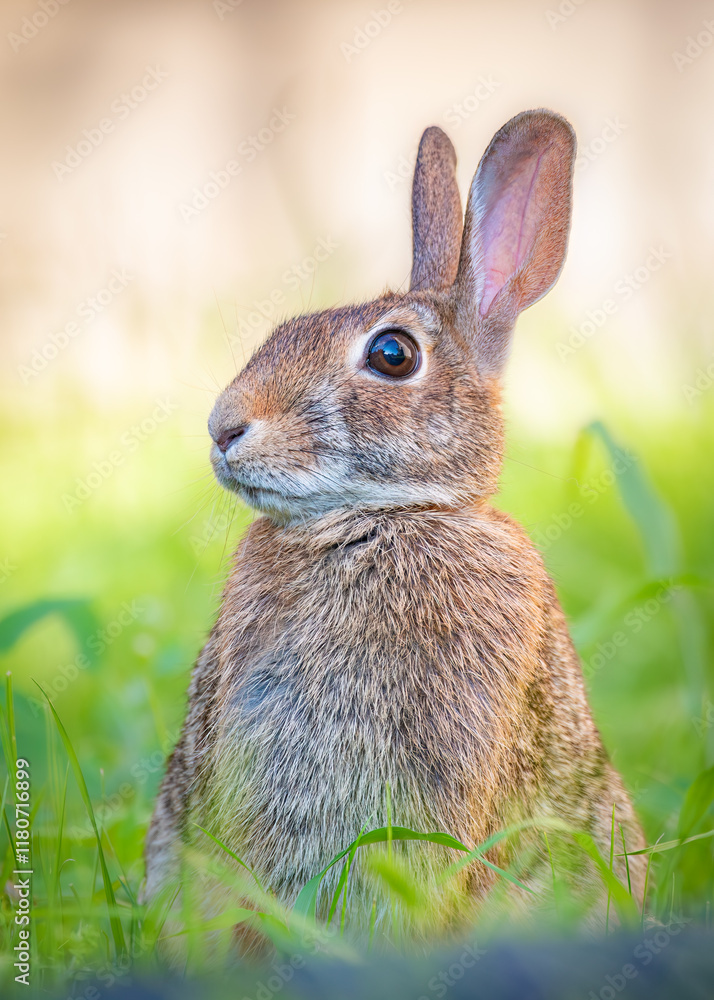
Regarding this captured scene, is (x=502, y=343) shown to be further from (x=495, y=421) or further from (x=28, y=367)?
(x=28, y=367)

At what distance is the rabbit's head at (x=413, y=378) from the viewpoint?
2.70 metres

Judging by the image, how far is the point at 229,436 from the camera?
106 inches

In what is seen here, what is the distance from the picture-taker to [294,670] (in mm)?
2559

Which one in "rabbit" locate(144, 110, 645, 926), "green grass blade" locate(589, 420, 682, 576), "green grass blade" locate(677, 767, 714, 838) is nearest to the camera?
"rabbit" locate(144, 110, 645, 926)

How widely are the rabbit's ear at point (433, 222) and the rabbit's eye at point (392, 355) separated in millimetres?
695

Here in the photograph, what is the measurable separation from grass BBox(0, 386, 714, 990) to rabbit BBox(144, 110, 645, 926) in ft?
0.42

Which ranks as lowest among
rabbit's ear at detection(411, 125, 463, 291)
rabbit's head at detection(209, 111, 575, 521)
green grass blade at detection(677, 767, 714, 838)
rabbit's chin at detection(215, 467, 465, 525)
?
green grass blade at detection(677, 767, 714, 838)

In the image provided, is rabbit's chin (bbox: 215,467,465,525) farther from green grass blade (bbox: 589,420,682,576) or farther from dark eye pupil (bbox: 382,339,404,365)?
green grass blade (bbox: 589,420,682,576)

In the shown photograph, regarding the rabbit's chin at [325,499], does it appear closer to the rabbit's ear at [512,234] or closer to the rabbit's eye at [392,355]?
the rabbit's eye at [392,355]

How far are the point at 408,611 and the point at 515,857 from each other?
0.73 metres

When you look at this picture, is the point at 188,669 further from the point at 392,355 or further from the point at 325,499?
the point at 392,355

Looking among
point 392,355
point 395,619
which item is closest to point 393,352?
point 392,355

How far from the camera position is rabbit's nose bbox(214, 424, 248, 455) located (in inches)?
105

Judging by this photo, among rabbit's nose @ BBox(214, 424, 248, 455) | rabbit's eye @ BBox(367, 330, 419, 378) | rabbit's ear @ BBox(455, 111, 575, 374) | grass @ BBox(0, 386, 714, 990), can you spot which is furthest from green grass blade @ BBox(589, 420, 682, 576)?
rabbit's nose @ BBox(214, 424, 248, 455)
